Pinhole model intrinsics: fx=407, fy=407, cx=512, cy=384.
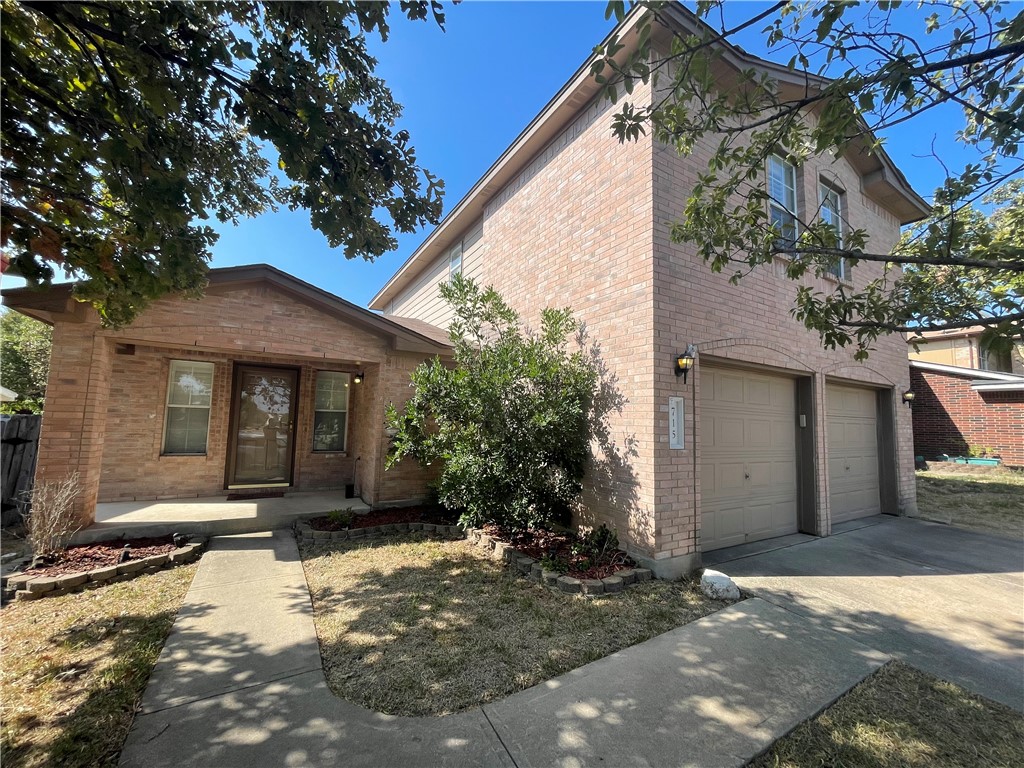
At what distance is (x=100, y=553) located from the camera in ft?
16.3

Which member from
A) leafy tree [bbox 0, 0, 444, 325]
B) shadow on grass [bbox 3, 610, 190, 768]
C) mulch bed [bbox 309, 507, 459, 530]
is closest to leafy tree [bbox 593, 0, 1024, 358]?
leafy tree [bbox 0, 0, 444, 325]

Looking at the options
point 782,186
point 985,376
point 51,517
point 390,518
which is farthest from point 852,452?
point 51,517

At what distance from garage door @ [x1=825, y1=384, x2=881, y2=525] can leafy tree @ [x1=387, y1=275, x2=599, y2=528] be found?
490cm

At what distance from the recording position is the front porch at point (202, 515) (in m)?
5.58

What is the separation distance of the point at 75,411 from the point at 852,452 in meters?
12.5

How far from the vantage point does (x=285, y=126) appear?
3.00m

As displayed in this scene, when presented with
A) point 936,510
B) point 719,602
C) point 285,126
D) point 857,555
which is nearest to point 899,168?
point 936,510

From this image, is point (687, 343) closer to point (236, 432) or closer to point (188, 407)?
point (236, 432)

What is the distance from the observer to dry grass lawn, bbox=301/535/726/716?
284 centimetres

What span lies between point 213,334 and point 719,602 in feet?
24.6

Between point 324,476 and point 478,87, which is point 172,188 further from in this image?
point 324,476

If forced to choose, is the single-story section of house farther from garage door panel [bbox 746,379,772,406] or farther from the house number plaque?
garage door panel [bbox 746,379,772,406]

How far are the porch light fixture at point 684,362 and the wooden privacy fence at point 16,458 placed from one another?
9.77 m

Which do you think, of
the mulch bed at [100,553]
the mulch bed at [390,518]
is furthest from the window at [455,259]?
the mulch bed at [100,553]
